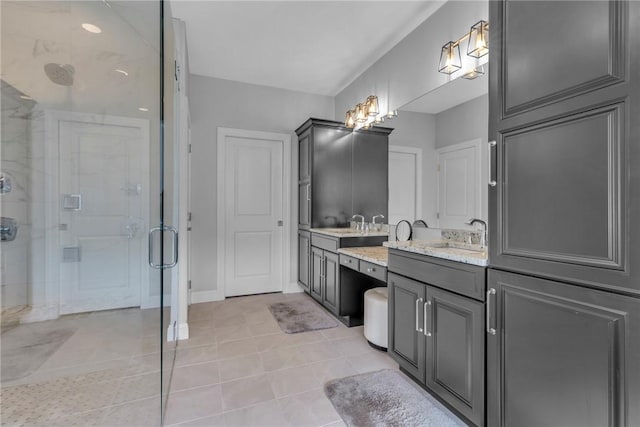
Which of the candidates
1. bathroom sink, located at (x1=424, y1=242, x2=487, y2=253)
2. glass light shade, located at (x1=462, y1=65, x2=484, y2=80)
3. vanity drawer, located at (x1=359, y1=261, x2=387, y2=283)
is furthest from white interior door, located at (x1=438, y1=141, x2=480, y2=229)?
vanity drawer, located at (x1=359, y1=261, x2=387, y2=283)

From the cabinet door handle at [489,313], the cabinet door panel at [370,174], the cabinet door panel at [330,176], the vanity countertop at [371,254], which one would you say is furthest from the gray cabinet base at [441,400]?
the cabinet door panel at [330,176]

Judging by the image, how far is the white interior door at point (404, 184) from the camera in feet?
8.51

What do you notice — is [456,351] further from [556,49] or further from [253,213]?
[253,213]

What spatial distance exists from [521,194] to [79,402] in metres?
2.51

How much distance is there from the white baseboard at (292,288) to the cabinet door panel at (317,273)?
1.60 ft

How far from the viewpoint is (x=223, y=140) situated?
3.75 metres

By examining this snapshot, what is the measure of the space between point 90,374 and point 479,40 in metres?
3.28

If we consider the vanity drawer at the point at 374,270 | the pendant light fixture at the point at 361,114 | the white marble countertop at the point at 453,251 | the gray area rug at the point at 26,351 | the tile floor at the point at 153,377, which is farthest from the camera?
the pendant light fixture at the point at 361,114

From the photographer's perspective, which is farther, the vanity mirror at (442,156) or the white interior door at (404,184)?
the white interior door at (404,184)

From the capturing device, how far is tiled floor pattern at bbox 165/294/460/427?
65.4 inches

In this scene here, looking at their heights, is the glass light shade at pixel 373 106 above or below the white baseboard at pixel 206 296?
above

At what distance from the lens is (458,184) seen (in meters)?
2.08

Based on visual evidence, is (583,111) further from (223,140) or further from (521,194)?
(223,140)

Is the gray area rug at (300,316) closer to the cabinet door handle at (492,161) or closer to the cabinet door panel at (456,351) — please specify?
the cabinet door panel at (456,351)
